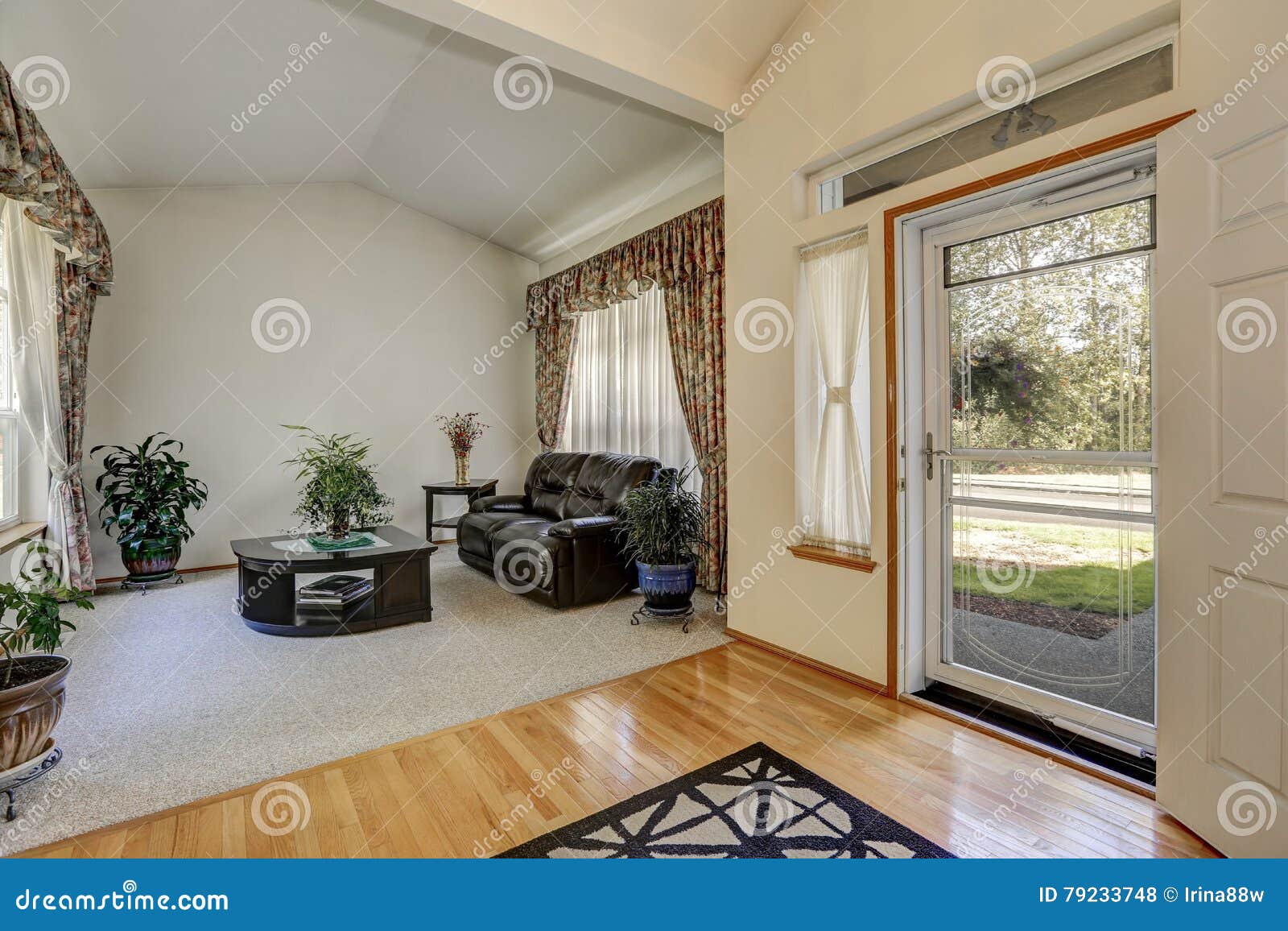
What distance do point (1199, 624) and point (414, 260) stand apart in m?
6.53

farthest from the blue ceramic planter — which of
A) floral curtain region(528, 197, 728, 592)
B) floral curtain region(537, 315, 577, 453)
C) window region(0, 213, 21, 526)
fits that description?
window region(0, 213, 21, 526)

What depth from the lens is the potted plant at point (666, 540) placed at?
386 cm

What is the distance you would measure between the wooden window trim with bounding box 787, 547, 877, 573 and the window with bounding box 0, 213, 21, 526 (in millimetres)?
4642

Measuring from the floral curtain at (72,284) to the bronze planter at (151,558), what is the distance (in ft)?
0.91

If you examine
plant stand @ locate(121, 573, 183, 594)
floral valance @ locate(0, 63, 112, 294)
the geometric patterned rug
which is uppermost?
floral valance @ locate(0, 63, 112, 294)

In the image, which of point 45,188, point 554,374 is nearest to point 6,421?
point 45,188

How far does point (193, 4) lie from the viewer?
329 cm

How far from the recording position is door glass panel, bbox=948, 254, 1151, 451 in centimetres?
226

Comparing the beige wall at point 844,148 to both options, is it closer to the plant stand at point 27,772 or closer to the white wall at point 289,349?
the plant stand at point 27,772

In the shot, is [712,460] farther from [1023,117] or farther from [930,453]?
[1023,117]

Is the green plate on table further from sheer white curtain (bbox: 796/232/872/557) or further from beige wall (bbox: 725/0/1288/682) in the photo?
sheer white curtain (bbox: 796/232/872/557)

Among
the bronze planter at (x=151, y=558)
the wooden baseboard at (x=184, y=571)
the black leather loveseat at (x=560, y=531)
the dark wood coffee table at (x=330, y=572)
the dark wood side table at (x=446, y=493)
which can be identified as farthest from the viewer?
the dark wood side table at (x=446, y=493)

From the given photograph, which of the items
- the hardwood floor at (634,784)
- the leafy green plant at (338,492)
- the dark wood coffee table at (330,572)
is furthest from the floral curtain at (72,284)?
the hardwood floor at (634,784)

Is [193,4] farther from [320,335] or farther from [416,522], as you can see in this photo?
[416,522]
